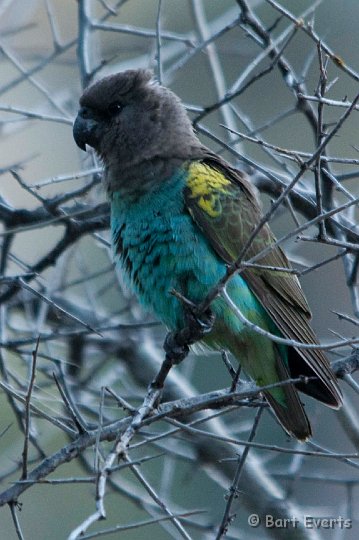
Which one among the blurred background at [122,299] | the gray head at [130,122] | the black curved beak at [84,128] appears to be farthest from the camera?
the black curved beak at [84,128]

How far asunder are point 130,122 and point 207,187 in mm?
796

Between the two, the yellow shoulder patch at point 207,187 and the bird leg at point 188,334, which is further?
the yellow shoulder patch at point 207,187

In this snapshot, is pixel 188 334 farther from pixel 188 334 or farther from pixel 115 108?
pixel 115 108

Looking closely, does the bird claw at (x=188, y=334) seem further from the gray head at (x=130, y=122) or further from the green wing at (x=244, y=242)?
the gray head at (x=130, y=122)

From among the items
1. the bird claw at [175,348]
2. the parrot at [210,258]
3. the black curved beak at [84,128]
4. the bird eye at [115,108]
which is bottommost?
the bird claw at [175,348]

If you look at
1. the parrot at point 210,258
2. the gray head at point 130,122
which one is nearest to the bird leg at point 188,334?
the parrot at point 210,258

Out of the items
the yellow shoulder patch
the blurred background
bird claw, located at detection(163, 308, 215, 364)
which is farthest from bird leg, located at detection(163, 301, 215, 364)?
the yellow shoulder patch

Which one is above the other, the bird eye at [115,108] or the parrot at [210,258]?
the bird eye at [115,108]

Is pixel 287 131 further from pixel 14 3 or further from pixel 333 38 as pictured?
pixel 14 3

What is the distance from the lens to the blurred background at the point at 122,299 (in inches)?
176

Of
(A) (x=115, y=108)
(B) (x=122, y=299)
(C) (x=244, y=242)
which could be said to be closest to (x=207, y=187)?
(C) (x=244, y=242)

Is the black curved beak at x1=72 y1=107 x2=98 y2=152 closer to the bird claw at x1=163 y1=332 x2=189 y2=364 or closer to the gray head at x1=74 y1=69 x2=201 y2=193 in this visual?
the gray head at x1=74 y1=69 x2=201 y2=193

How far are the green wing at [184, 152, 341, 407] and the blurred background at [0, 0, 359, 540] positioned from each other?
23cm

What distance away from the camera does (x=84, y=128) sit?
5.21 meters
